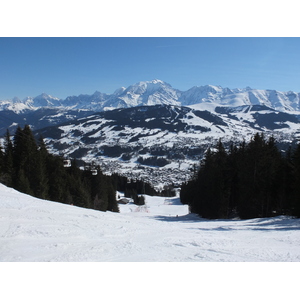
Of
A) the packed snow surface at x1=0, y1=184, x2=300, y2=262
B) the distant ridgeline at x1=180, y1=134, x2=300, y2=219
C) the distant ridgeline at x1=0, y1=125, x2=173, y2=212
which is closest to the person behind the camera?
the packed snow surface at x1=0, y1=184, x2=300, y2=262

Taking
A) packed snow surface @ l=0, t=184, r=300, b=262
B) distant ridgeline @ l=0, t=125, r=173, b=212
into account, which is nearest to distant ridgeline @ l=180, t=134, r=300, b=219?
packed snow surface @ l=0, t=184, r=300, b=262

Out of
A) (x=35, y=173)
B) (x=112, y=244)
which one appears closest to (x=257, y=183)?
(x=112, y=244)

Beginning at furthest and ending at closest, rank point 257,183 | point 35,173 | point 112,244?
point 35,173 → point 257,183 → point 112,244

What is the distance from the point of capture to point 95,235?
10414 mm

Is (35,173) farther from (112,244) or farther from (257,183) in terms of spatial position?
(257,183)

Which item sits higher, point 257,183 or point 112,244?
point 257,183

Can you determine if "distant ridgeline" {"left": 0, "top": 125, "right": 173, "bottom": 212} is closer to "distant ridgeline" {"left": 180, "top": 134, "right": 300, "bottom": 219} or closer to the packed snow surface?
the packed snow surface

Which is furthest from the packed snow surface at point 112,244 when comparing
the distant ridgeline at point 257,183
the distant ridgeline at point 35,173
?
the distant ridgeline at point 35,173

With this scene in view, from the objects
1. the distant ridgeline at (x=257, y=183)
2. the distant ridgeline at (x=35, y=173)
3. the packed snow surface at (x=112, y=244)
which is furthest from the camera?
the distant ridgeline at (x=35, y=173)

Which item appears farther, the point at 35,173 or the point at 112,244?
the point at 35,173

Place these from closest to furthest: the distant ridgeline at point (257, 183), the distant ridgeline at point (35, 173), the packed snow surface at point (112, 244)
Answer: the packed snow surface at point (112, 244) < the distant ridgeline at point (257, 183) < the distant ridgeline at point (35, 173)

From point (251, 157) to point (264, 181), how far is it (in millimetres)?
2836

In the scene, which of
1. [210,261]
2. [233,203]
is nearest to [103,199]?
[233,203]

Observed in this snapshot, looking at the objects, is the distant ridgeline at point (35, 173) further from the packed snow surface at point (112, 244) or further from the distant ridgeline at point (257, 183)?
the distant ridgeline at point (257, 183)
